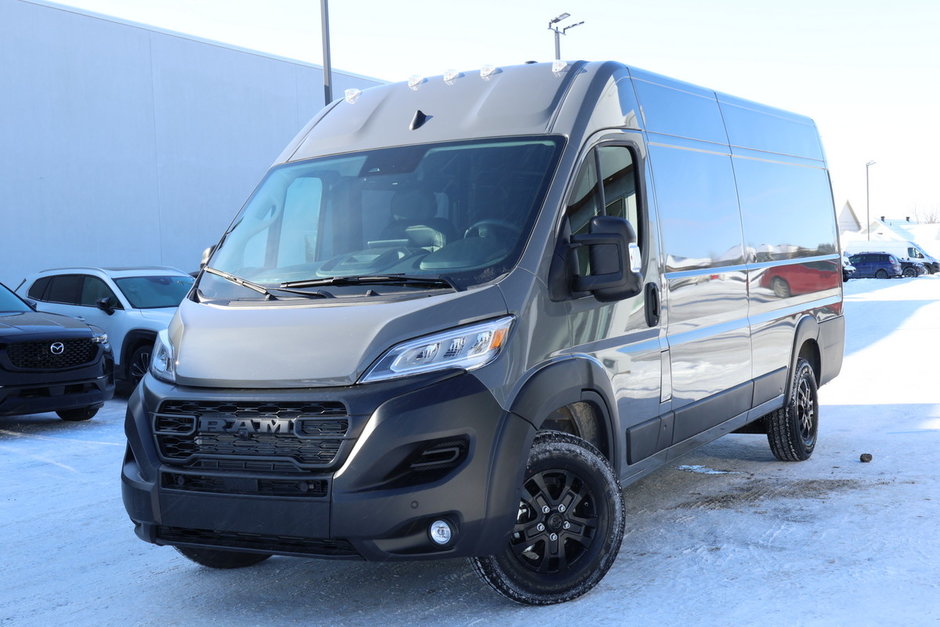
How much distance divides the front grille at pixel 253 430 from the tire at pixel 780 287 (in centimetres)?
404

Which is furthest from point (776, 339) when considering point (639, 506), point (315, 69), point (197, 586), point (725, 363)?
point (315, 69)

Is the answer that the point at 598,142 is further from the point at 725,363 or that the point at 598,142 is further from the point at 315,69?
the point at 315,69

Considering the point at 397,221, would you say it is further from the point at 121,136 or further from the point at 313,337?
the point at 121,136

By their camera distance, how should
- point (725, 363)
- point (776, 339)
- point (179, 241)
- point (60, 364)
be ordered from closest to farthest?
1. point (725, 363)
2. point (776, 339)
3. point (60, 364)
4. point (179, 241)

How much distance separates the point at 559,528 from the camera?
4.68 metres

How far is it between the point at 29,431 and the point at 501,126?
273 inches

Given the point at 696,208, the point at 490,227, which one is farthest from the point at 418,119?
the point at 696,208

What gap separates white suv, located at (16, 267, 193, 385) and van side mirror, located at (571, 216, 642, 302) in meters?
8.06

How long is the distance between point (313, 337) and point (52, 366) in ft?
21.5

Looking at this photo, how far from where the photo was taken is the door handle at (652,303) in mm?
5391

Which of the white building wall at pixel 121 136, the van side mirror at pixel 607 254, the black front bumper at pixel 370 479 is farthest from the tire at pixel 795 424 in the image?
the white building wall at pixel 121 136

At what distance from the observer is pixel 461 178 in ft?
16.3

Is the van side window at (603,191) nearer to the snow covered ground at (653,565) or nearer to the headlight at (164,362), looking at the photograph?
the snow covered ground at (653,565)

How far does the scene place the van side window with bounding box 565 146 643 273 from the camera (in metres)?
4.93
